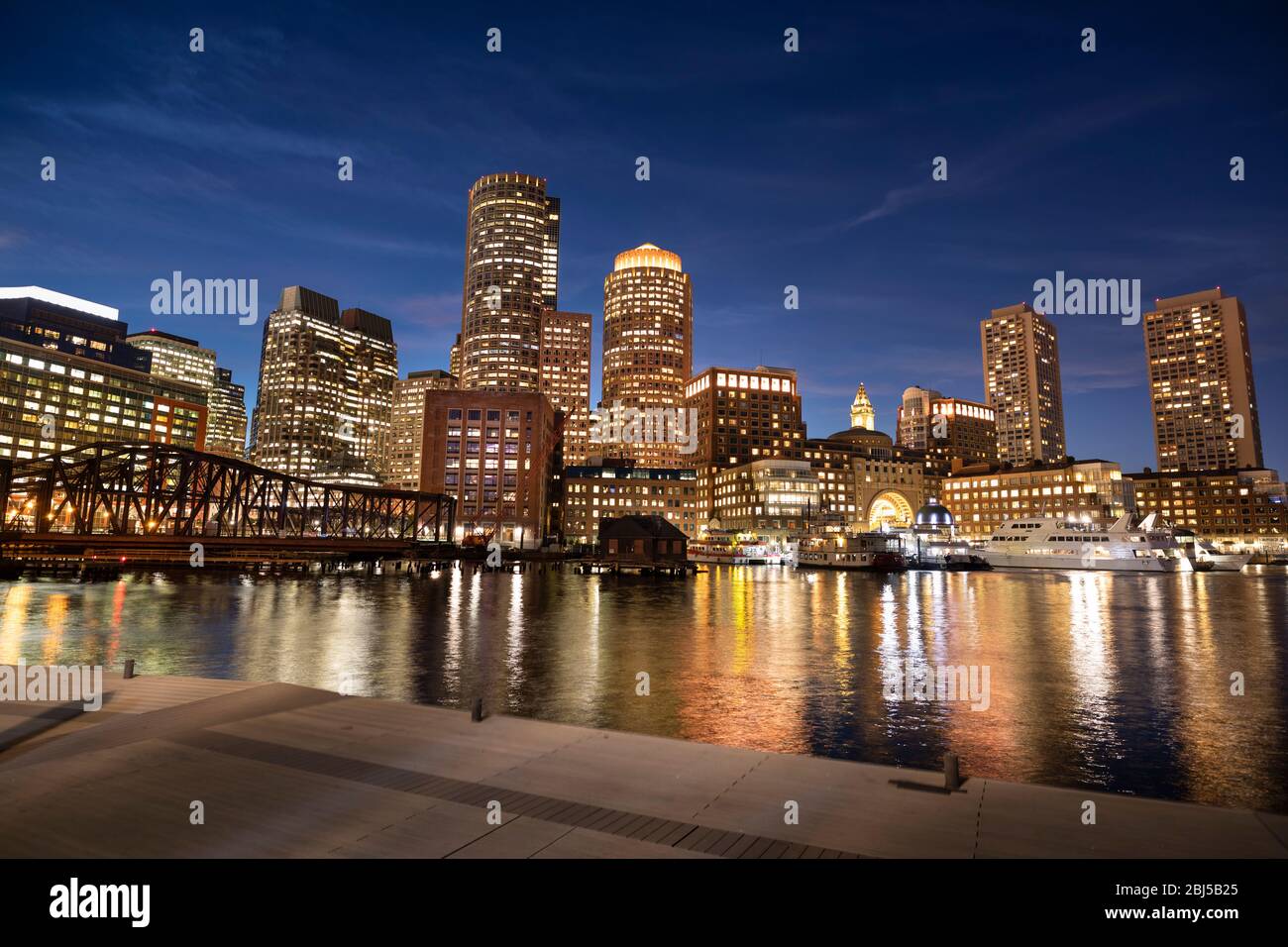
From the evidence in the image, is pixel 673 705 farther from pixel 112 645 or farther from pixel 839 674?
pixel 112 645

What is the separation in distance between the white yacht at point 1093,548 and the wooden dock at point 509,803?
153434 millimetres

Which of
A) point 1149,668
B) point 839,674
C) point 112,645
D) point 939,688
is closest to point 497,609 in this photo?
point 112,645

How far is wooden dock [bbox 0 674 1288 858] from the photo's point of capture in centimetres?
874

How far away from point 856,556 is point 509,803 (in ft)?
503

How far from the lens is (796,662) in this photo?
107 ft

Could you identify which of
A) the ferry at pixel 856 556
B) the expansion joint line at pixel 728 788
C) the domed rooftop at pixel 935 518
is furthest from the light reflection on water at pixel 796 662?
the domed rooftop at pixel 935 518

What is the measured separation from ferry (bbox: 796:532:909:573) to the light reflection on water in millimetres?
75356

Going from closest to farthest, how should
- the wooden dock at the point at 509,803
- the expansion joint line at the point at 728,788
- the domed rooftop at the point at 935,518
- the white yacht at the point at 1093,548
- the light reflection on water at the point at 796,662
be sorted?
the wooden dock at the point at 509,803, the expansion joint line at the point at 728,788, the light reflection on water at the point at 796,662, the white yacht at the point at 1093,548, the domed rooftop at the point at 935,518

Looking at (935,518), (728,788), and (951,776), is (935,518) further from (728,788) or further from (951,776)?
(728,788)

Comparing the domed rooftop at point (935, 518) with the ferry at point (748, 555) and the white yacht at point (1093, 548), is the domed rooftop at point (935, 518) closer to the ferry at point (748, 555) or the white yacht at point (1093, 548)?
the white yacht at point (1093, 548)

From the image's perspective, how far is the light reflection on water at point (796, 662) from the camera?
60.5ft

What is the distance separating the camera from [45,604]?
56.3 m

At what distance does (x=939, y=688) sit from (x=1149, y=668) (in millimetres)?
13406
